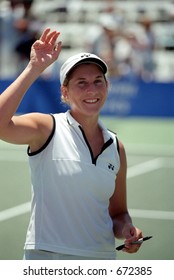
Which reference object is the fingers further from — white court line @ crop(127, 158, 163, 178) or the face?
white court line @ crop(127, 158, 163, 178)

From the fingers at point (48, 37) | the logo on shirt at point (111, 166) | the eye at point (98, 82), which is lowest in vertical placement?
the logo on shirt at point (111, 166)

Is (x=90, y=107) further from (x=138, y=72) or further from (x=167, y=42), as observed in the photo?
(x=167, y=42)

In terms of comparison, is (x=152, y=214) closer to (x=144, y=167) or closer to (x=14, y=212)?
(x=14, y=212)

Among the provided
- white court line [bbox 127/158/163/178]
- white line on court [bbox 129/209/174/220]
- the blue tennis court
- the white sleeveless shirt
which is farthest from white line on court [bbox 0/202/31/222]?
the white sleeveless shirt

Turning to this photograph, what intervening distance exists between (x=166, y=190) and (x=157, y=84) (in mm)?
7106

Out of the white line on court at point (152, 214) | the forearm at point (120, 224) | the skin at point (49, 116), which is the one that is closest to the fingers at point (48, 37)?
the skin at point (49, 116)

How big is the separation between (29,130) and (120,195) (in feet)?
2.71

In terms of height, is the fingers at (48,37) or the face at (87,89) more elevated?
the fingers at (48,37)

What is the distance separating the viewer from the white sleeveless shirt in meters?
4.54

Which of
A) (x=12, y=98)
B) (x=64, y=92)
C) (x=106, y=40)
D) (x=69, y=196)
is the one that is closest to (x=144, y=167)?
(x=106, y=40)

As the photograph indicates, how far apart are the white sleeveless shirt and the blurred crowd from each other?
14.3 metres

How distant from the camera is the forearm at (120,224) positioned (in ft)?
15.8

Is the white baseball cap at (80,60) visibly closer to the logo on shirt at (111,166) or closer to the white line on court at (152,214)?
the logo on shirt at (111,166)

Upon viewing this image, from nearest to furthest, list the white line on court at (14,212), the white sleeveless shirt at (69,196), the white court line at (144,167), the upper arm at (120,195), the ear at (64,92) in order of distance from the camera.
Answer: the white sleeveless shirt at (69,196) → the ear at (64,92) → the upper arm at (120,195) → the white line on court at (14,212) → the white court line at (144,167)
